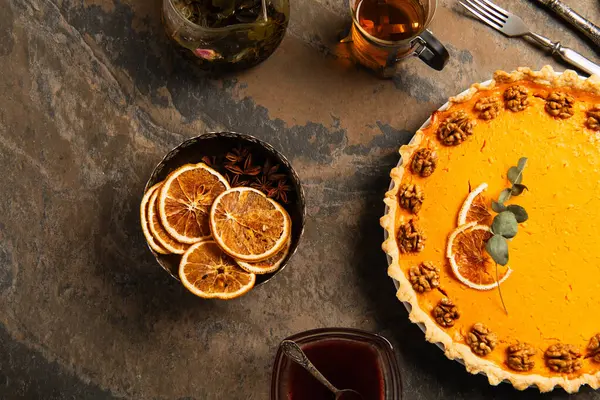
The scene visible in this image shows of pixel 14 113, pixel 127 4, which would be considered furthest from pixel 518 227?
pixel 14 113

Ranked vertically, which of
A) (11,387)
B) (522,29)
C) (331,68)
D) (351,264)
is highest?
(522,29)

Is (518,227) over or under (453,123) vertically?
under

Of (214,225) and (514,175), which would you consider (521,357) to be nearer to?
(514,175)

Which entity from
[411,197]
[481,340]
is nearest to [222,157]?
[411,197]

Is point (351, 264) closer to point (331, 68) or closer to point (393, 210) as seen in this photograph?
point (393, 210)

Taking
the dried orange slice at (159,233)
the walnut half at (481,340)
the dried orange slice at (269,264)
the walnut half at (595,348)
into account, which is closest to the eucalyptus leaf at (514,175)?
the walnut half at (481,340)

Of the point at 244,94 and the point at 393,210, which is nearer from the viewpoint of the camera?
the point at 393,210

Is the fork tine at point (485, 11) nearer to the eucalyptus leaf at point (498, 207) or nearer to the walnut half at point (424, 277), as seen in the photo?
the eucalyptus leaf at point (498, 207)

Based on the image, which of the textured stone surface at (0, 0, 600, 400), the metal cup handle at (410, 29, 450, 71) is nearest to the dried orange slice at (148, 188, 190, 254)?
the textured stone surface at (0, 0, 600, 400)
